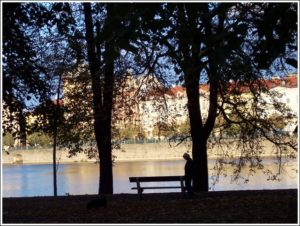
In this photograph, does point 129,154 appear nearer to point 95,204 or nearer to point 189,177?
point 189,177

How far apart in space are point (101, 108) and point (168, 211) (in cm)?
709

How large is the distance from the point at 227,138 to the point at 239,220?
37.2 ft

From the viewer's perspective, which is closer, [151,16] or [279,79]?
[151,16]

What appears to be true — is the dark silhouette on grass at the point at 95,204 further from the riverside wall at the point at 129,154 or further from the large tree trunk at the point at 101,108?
the riverside wall at the point at 129,154

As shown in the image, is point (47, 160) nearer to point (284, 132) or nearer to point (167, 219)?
point (284, 132)

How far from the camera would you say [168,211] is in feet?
34.1

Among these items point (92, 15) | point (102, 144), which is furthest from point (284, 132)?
point (92, 15)

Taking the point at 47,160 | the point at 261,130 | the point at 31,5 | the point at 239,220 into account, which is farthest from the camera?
the point at 47,160

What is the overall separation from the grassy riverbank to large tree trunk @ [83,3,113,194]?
4.83m

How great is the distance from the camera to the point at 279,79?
747 inches

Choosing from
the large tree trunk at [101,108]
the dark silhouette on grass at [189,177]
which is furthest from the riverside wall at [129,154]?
the dark silhouette on grass at [189,177]

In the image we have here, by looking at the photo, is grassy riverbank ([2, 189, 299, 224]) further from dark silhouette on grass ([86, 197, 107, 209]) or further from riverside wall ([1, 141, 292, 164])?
riverside wall ([1, 141, 292, 164])

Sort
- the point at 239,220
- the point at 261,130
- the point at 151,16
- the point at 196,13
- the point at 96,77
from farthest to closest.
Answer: the point at 261,130 → the point at 96,77 → the point at 239,220 → the point at 196,13 → the point at 151,16

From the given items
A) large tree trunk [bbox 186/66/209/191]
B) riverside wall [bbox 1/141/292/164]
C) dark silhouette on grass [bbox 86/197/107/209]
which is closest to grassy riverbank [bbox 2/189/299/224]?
dark silhouette on grass [bbox 86/197/107/209]
